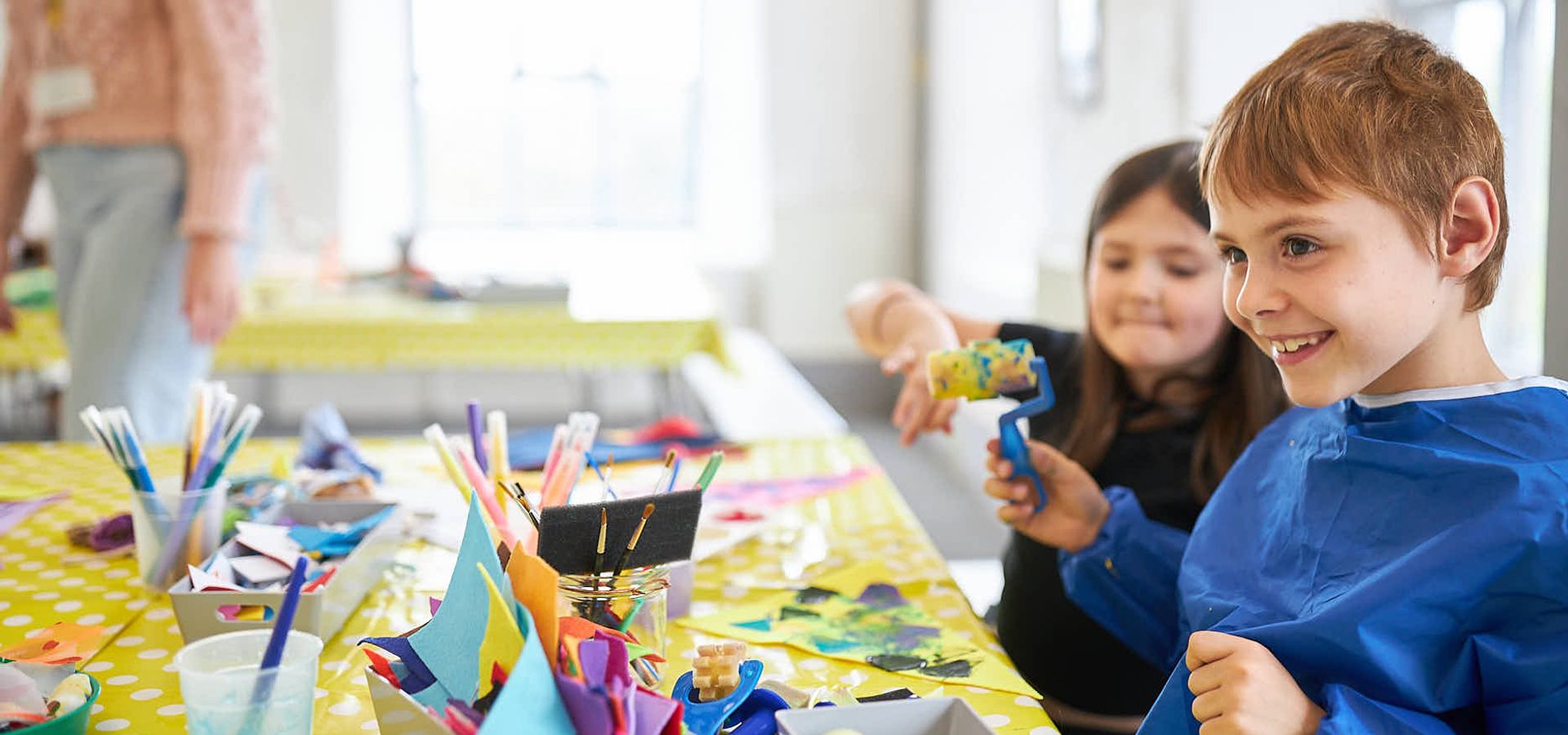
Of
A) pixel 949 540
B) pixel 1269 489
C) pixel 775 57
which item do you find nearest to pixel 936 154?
pixel 775 57

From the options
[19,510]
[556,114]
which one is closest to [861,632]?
[19,510]

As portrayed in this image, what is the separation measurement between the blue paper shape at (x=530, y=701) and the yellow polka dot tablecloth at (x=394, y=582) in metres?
0.25

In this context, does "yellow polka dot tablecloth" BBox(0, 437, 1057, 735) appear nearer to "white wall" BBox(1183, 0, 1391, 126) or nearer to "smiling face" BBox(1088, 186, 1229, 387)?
"smiling face" BBox(1088, 186, 1229, 387)

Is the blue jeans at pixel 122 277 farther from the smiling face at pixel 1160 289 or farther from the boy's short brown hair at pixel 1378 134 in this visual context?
the boy's short brown hair at pixel 1378 134

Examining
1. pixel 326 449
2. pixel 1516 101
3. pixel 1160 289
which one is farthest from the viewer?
pixel 1516 101

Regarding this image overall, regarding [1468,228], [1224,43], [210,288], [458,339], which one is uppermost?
[1224,43]

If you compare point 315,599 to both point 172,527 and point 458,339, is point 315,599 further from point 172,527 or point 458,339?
point 458,339

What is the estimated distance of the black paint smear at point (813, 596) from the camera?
1.14 metres

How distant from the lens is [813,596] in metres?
1.16

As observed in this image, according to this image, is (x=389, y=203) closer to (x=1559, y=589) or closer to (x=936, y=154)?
(x=936, y=154)

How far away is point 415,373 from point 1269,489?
5217mm

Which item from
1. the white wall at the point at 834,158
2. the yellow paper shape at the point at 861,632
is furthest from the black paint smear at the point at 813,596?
the white wall at the point at 834,158

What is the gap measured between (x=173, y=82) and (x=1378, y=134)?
2066 mm

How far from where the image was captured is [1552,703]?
30.5 inches
